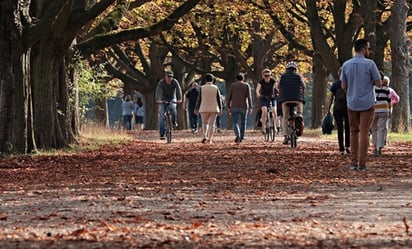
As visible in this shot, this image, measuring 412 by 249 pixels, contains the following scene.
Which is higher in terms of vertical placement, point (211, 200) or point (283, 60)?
point (283, 60)

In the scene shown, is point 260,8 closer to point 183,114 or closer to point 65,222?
point 183,114

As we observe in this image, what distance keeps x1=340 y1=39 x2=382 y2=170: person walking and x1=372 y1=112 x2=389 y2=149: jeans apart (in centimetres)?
398

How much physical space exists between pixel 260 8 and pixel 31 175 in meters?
25.9

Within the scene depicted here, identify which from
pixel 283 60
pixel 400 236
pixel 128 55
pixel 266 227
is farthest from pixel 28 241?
pixel 128 55

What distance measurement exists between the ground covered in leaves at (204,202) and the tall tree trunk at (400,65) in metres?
11.9

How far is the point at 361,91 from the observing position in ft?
49.4

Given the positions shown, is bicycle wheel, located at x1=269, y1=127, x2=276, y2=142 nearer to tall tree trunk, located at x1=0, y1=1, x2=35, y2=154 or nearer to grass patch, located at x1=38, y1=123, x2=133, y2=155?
grass patch, located at x1=38, y1=123, x2=133, y2=155

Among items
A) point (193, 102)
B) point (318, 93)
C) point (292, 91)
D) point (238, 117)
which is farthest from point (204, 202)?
point (318, 93)

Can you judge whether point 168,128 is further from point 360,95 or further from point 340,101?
point 360,95

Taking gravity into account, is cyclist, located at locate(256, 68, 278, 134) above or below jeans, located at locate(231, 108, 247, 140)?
above

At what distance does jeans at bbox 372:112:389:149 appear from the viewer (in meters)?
19.3

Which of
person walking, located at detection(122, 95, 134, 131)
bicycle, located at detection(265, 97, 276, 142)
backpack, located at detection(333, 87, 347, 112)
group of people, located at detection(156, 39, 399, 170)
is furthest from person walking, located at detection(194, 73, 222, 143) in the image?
person walking, located at detection(122, 95, 134, 131)

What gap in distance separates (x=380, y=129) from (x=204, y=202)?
31.0ft

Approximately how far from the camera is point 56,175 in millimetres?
14906
